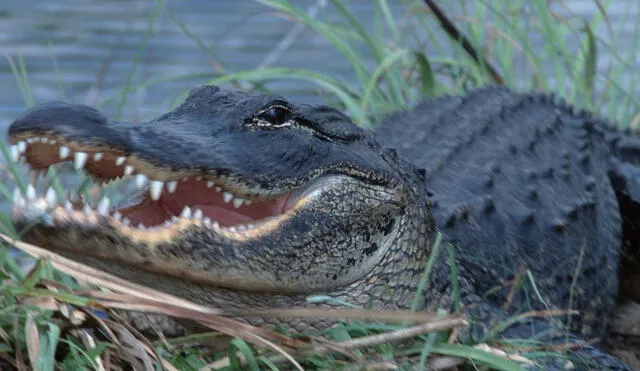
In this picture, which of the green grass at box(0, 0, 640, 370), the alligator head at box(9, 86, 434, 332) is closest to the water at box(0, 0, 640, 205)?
the green grass at box(0, 0, 640, 370)

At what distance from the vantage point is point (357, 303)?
12.7ft

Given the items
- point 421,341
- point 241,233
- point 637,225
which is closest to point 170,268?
point 241,233

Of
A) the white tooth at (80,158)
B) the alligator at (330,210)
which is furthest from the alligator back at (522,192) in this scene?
the white tooth at (80,158)

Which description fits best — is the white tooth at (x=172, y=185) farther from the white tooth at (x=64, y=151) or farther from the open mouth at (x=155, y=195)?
the white tooth at (x=64, y=151)

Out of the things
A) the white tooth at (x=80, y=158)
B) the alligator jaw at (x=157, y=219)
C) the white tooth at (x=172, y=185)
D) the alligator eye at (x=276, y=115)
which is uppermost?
the alligator eye at (x=276, y=115)

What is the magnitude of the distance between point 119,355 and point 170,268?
0.88 ft

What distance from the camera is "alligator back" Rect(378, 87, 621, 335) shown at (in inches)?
183

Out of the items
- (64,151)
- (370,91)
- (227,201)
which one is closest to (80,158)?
(64,151)

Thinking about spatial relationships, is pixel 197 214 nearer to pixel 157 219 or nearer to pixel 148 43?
pixel 157 219

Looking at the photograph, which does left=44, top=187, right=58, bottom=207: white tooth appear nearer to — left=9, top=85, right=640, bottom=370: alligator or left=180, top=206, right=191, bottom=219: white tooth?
left=9, top=85, right=640, bottom=370: alligator

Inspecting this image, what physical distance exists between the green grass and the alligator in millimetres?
173

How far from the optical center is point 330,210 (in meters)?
3.80

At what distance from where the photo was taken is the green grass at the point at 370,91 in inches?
131

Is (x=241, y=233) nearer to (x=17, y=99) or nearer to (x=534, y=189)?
(x=534, y=189)
